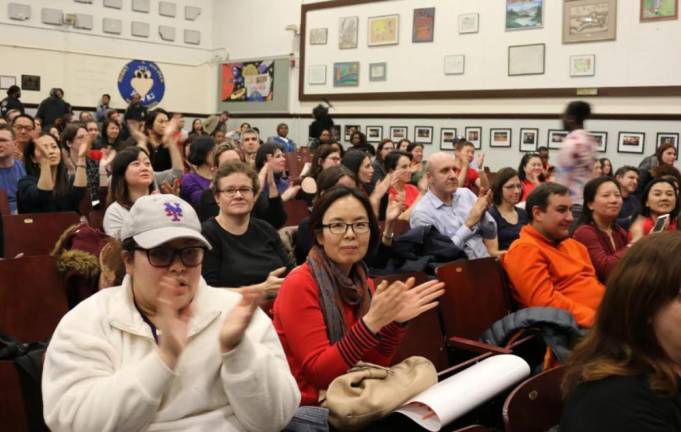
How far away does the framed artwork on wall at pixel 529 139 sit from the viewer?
14164mm

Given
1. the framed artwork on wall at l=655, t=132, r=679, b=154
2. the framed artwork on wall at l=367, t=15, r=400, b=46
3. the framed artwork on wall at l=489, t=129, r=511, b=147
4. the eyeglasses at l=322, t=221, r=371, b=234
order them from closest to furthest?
1. the eyeglasses at l=322, t=221, r=371, b=234
2. the framed artwork on wall at l=655, t=132, r=679, b=154
3. the framed artwork on wall at l=489, t=129, r=511, b=147
4. the framed artwork on wall at l=367, t=15, r=400, b=46

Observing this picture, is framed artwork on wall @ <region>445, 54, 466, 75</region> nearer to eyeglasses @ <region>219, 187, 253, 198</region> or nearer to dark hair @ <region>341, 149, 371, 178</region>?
dark hair @ <region>341, 149, 371, 178</region>

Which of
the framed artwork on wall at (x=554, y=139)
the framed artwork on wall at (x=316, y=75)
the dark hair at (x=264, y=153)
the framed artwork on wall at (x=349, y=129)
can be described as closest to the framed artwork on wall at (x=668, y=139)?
the framed artwork on wall at (x=554, y=139)

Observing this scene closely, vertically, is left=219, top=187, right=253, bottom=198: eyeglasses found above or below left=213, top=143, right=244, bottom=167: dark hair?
below

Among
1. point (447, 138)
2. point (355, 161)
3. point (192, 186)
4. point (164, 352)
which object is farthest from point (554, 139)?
point (164, 352)

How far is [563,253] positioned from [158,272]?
3029mm

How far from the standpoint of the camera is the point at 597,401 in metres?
1.77

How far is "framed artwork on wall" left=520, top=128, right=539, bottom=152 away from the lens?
14164 millimetres

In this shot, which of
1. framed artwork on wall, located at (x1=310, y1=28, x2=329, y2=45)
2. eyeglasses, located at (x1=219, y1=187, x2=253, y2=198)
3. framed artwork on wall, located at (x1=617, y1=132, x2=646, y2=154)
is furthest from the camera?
framed artwork on wall, located at (x1=310, y1=28, x2=329, y2=45)

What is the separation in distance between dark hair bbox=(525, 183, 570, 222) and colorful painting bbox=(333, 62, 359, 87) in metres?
13.1

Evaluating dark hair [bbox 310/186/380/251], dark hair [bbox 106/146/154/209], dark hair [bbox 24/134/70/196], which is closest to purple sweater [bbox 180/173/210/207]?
dark hair [bbox 24/134/70/196]

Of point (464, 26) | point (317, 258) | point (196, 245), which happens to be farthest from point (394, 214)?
point (464, 26)

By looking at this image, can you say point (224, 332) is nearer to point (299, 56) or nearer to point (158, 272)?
point (158, 272)

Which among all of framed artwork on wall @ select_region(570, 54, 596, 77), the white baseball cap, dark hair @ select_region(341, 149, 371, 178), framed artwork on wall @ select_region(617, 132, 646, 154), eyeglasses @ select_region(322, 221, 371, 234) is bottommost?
eyeglasses @ select_region(322, 221, 371, 234)
